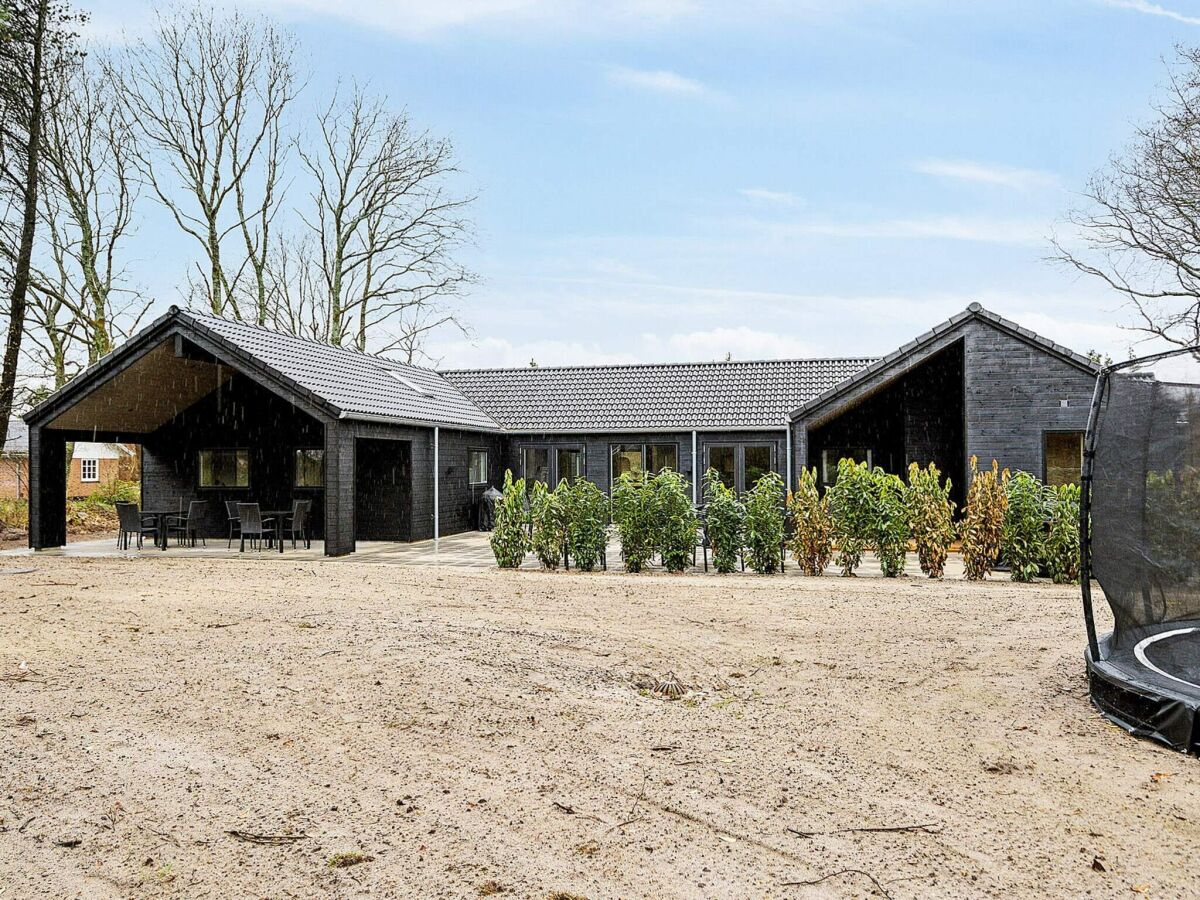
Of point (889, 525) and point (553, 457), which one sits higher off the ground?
point (553, 457)

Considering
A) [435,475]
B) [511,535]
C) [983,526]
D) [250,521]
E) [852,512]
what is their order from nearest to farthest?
[983,526]
[852,512]
[511,535]
[250,521]
[435,475]

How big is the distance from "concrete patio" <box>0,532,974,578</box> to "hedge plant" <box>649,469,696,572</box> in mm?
353

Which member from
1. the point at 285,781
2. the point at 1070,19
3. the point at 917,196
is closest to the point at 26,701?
the point at 285,781

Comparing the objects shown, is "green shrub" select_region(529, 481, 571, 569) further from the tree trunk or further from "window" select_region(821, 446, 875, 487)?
the tree trunk

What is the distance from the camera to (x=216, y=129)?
84.3ft

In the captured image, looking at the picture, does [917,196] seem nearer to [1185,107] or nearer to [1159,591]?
[1185,107]

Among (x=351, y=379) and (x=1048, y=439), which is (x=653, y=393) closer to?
(x=351, y=379)

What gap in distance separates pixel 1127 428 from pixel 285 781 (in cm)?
540

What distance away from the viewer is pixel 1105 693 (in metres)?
5.16

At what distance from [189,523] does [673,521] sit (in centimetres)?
891

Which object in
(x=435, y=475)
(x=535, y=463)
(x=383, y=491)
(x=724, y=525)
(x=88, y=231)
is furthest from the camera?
(x=88, y=231)

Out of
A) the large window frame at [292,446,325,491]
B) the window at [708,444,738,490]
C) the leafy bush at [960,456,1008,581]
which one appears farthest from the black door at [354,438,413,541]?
the leafy bush at [960,456,1008,581]

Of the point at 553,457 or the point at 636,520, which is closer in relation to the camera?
the point at 636,520

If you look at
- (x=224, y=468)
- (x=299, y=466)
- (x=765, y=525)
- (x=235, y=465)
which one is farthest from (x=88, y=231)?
(x=765, y=525)
